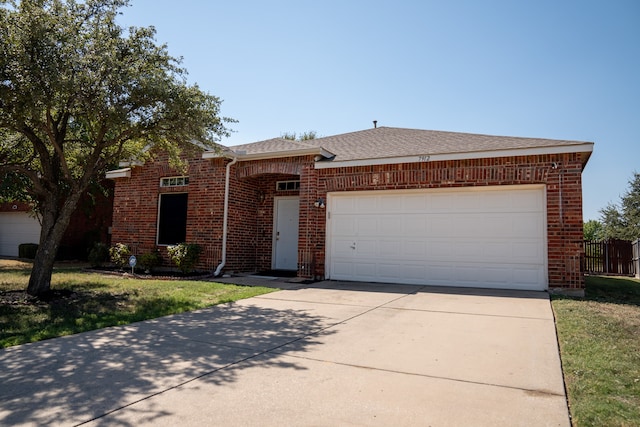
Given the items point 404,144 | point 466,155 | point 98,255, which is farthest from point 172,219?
point 466,155

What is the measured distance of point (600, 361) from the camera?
12.4 ft

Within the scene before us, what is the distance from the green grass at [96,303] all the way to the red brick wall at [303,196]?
2.28 meters

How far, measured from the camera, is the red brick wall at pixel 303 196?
8.33 metres

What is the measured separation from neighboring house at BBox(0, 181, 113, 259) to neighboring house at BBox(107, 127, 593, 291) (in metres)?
5.60

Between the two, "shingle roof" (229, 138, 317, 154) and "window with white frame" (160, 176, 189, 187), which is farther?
"window with white frame" (160, 176, 189, 187)

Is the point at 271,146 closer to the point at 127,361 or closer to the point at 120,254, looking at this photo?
the point at 120,254

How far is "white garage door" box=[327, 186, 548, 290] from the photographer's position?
8.71 meters

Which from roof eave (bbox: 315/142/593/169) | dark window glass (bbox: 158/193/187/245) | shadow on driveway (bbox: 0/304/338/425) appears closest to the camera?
shadow on driveway (bbox: 0/304/338/425)

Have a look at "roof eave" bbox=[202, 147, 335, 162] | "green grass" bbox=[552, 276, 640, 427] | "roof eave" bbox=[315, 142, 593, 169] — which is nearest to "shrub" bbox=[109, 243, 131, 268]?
"roof eave" bbox=[202, 147, 335, 162]

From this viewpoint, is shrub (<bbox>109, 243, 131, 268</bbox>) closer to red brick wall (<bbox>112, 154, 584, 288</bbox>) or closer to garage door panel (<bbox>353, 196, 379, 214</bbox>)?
red brick wall (<bbox>112, 154, 584, 288</bbox>)

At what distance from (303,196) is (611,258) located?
1277 centimetres

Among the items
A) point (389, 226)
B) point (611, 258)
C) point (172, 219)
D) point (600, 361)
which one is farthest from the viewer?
point (611, 258)

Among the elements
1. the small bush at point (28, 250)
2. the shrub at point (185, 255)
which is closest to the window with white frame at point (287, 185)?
the shrub at point (185, 255)

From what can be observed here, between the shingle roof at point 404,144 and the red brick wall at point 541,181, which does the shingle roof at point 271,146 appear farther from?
the red brick wall at point 541,181
